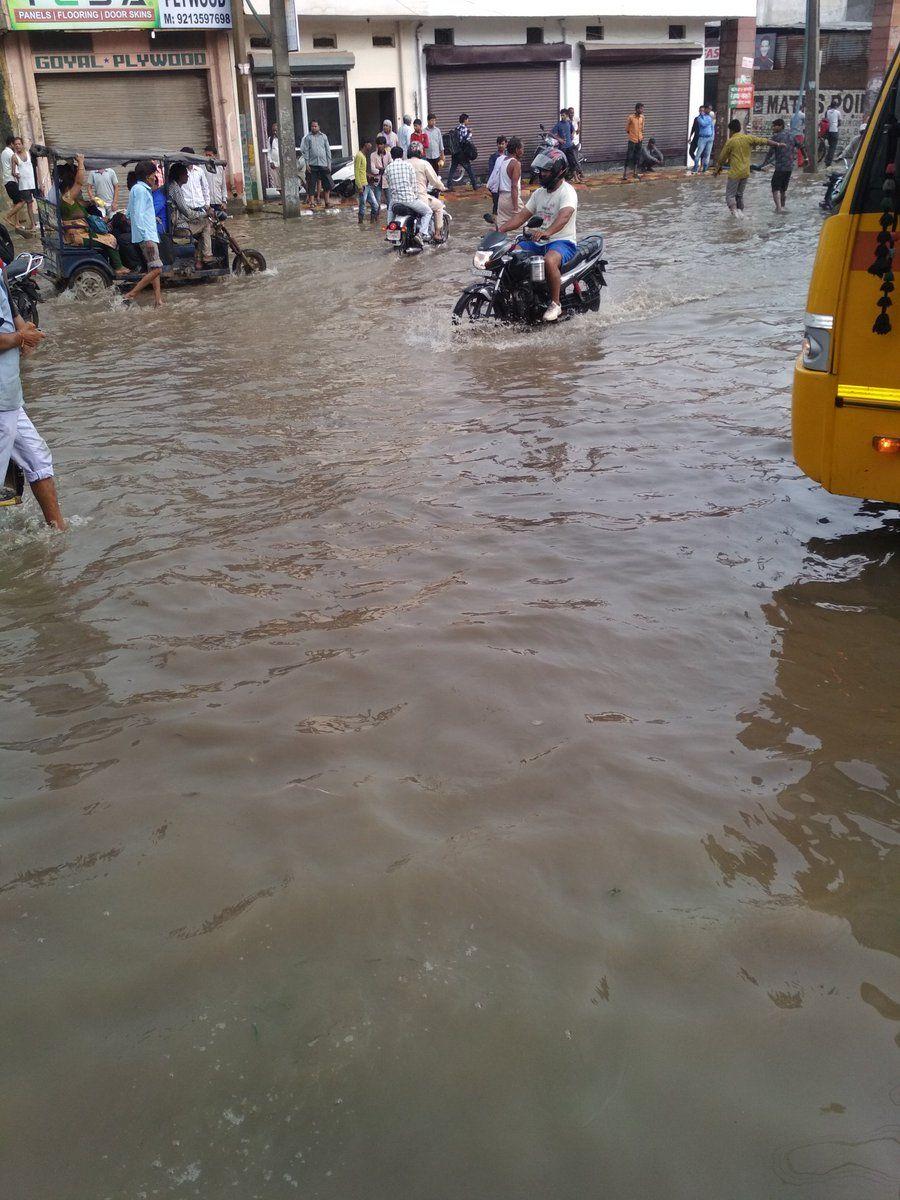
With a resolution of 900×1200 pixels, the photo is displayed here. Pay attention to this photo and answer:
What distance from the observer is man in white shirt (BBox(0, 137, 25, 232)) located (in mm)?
19656

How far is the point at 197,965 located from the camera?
249cm

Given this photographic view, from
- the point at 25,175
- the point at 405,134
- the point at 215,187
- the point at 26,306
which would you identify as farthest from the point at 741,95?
the point at 26,306

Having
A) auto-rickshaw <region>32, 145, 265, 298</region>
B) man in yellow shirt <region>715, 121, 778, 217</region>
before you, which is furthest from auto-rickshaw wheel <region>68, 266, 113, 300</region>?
man in yellow shirt <region>715, 121, 778, 217</region>

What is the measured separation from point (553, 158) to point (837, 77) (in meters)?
34.4

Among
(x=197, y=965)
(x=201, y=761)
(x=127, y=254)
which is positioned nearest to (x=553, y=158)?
(x=127, y=254)

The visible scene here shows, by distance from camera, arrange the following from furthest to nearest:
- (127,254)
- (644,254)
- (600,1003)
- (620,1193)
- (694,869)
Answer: (644,254) < (127,254) < (694,869) < (600,1003) < (620,1193)

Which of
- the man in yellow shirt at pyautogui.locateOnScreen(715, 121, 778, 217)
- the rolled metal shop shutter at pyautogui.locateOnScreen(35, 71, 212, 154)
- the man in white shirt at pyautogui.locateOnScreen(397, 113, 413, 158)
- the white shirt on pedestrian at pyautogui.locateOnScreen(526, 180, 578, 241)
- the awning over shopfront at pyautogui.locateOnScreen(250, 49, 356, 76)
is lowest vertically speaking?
the white shirt on pedestrian at pyautogui.locateOnScreen(526, 180, 578, 241)

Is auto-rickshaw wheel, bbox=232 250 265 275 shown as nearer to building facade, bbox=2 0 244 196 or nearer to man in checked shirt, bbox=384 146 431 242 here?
man in checked shirt, bbox=384 146 431 242

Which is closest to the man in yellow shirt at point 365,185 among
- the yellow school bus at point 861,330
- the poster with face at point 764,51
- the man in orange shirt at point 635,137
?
the man in orange shirt at point 635,137

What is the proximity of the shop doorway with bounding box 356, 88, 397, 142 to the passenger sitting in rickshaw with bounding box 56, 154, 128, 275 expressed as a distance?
17205 millimetres

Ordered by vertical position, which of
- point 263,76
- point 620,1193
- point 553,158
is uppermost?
point 263,76

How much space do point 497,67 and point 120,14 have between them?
11.0m

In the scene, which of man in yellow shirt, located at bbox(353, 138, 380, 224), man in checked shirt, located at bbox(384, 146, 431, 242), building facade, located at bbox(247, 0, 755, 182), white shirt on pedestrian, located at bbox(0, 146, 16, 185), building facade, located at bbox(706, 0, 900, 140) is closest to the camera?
man in checked shirt, located at bbox(384, 146, 431, 242)

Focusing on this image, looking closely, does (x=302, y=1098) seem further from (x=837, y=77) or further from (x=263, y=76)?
(x=837, y=77)
